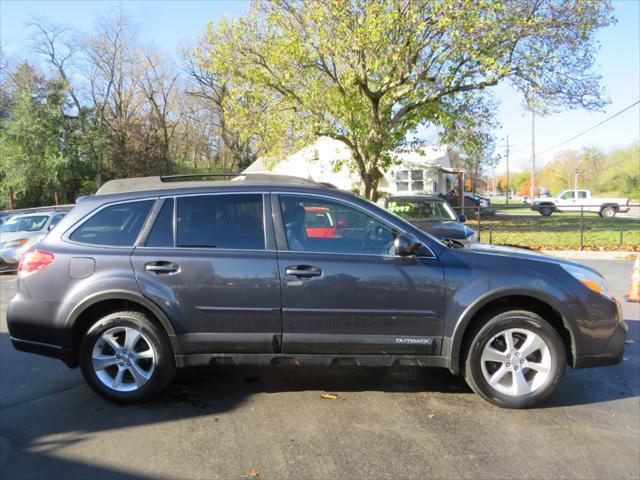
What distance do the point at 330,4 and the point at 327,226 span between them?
36.6 feet

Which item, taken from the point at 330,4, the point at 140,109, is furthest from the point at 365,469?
the point at 140,109

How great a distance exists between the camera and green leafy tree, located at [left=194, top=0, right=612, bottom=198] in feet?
42.7

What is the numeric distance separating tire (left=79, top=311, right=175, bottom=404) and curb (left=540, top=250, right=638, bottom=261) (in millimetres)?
11793

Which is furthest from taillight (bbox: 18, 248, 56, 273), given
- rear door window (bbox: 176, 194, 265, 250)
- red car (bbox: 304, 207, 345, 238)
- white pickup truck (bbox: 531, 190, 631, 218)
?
white pickup truck (bbox: 531, 190, 631, 218)

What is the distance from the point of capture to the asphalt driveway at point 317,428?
300 centimetres

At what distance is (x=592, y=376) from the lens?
14.8ft

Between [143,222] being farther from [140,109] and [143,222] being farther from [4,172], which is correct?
[140,109]

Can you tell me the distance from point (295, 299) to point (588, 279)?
7.84 ft

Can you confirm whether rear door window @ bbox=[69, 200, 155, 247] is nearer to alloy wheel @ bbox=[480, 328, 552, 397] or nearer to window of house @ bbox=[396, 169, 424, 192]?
alloy wheel @ bbox=[480, 328, 552, 397]

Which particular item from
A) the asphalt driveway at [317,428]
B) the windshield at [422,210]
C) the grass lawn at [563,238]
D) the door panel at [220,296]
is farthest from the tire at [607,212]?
the door panel at [220,296]

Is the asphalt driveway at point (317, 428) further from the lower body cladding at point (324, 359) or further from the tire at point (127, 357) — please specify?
the lower body cladding at point (324, 359)

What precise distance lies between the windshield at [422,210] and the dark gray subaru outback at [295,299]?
6834 mm

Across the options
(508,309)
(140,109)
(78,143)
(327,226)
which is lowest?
(508,309)

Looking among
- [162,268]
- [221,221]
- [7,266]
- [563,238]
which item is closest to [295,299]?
[221,221]
